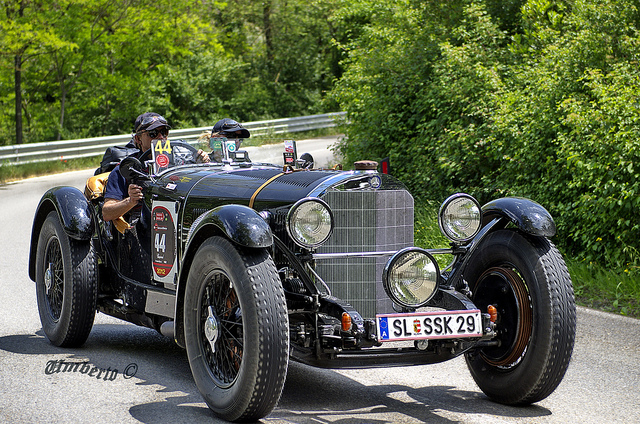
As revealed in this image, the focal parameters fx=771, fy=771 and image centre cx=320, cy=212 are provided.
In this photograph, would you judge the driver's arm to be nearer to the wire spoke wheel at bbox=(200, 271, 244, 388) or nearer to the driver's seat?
the driver's seat

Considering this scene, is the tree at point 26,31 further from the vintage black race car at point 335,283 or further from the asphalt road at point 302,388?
the vintage black race car at point 335,283

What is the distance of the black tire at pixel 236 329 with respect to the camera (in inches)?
155

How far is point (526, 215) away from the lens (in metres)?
4.70

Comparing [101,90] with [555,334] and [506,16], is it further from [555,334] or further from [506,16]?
[555,334]

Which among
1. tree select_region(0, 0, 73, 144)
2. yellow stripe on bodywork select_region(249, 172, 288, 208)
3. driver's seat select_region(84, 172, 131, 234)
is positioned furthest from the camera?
tree select_region(0, 0, 73, 144)

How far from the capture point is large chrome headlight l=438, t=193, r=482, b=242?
4.80 metres

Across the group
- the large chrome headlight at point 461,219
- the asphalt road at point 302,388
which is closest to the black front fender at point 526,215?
the large chrome headlight at point 461,219

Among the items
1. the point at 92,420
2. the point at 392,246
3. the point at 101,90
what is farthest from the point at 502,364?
the point at 101,90

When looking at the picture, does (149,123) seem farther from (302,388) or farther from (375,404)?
(375,404)

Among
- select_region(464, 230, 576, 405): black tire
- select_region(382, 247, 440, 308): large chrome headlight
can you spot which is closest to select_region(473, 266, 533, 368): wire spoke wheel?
select_region(464, 230, 576, 405): black tire

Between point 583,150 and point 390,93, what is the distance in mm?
4620

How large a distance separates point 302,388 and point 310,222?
1221 mm

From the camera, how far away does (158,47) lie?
99.2ft

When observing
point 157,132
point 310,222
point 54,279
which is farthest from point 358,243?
point 54,279
